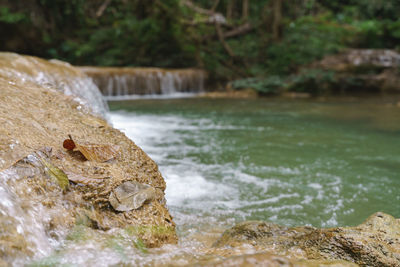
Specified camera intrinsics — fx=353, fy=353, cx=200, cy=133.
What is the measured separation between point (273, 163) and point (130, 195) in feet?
9.15

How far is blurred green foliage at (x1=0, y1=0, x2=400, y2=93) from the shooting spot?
47.3 ft

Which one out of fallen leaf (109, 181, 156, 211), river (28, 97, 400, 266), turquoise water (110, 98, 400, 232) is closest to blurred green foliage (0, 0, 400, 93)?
turquoise water (110, 98, 400, 232)

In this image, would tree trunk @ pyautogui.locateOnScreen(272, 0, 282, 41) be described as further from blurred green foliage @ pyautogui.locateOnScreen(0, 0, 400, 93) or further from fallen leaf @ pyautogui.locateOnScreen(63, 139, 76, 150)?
fallen leaf @ pyautogui.locateOnScreen(63, 139, 76, 150)

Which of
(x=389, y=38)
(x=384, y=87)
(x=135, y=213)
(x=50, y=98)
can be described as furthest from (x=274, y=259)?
(x=389, y=38)

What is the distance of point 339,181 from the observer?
3.74 m

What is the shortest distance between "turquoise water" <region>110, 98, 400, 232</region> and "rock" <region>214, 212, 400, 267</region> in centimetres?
62

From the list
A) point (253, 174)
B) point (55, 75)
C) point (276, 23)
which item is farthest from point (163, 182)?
point (276, 23)

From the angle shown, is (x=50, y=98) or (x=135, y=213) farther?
(x=50, y=98)

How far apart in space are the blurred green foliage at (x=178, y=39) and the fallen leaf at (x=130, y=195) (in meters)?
11.6

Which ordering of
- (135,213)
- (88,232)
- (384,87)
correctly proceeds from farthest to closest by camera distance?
(384,87)
(135,213)
(88,232)

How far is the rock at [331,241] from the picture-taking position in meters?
1.62

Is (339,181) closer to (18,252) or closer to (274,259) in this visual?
(274,259)

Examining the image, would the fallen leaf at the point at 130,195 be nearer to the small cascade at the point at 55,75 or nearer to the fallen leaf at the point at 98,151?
the fallen leaf at the point at 98,151

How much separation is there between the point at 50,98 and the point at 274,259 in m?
2.46
